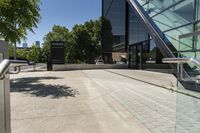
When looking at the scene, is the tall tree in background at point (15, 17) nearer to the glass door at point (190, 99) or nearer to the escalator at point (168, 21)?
the escalator at point (168, 21)

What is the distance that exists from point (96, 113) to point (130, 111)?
3.43 ft

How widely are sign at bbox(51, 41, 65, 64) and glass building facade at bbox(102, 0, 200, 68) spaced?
9944 mm

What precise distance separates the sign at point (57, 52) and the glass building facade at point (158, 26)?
9944 millimetres

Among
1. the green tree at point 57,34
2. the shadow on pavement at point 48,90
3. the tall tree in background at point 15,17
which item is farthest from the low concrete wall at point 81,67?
the shadow on pavement at point 48,90

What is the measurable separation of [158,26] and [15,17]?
11.0m

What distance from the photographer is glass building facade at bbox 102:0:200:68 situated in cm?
609

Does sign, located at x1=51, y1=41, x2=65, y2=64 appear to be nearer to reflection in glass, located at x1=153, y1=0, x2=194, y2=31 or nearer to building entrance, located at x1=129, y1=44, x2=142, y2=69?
building entrance, located at x1=129, y1=44, x2=142, y2=69

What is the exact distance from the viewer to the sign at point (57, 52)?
30188 millimetres

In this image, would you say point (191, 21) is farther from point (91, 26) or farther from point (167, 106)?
point (91, 26)

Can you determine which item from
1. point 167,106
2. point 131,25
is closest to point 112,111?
point 167,106

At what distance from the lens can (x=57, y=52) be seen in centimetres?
3034

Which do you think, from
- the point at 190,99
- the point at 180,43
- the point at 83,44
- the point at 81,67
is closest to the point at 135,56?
the point at 81,67

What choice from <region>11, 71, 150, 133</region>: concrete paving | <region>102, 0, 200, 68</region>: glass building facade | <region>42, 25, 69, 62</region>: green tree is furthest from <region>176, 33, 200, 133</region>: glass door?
<region>42, 25, 69, 62</region>: green tree

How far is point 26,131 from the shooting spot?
5.21 m
